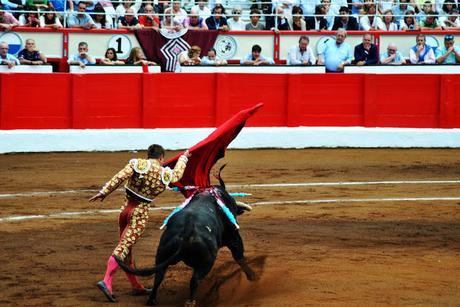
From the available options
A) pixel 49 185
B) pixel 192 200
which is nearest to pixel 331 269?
pixel 192 200

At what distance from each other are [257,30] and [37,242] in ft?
38.6

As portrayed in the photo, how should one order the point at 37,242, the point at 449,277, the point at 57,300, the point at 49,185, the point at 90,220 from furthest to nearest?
the point at 49,185, the point at 90,220, the point at 37,242, the point at 449,277, the point at 57,300

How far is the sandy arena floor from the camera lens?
7910mm

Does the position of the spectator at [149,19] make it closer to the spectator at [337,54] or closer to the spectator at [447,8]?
the spectator at [337,54]

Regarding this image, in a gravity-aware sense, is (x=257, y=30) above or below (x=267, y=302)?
above

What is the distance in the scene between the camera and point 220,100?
17.9 meters

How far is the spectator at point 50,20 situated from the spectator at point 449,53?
7.51m

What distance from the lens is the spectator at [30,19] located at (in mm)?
19186

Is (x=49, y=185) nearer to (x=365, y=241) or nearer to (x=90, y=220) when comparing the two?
(x=90, y=220)

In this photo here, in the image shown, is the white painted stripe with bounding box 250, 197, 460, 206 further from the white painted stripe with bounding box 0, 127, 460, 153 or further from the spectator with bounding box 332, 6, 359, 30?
the spectator with bounding box 332, 6, 359, 30

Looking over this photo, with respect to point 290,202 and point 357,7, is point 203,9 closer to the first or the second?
point 357,7

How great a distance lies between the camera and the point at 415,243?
33.0ft

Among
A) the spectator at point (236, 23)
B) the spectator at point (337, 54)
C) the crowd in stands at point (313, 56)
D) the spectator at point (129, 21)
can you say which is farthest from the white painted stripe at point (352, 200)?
the spectator at point (236, 23)

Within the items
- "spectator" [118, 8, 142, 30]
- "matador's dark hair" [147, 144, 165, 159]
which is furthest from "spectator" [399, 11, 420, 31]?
"matador's dark hair" [147, 144, 165, 159]
